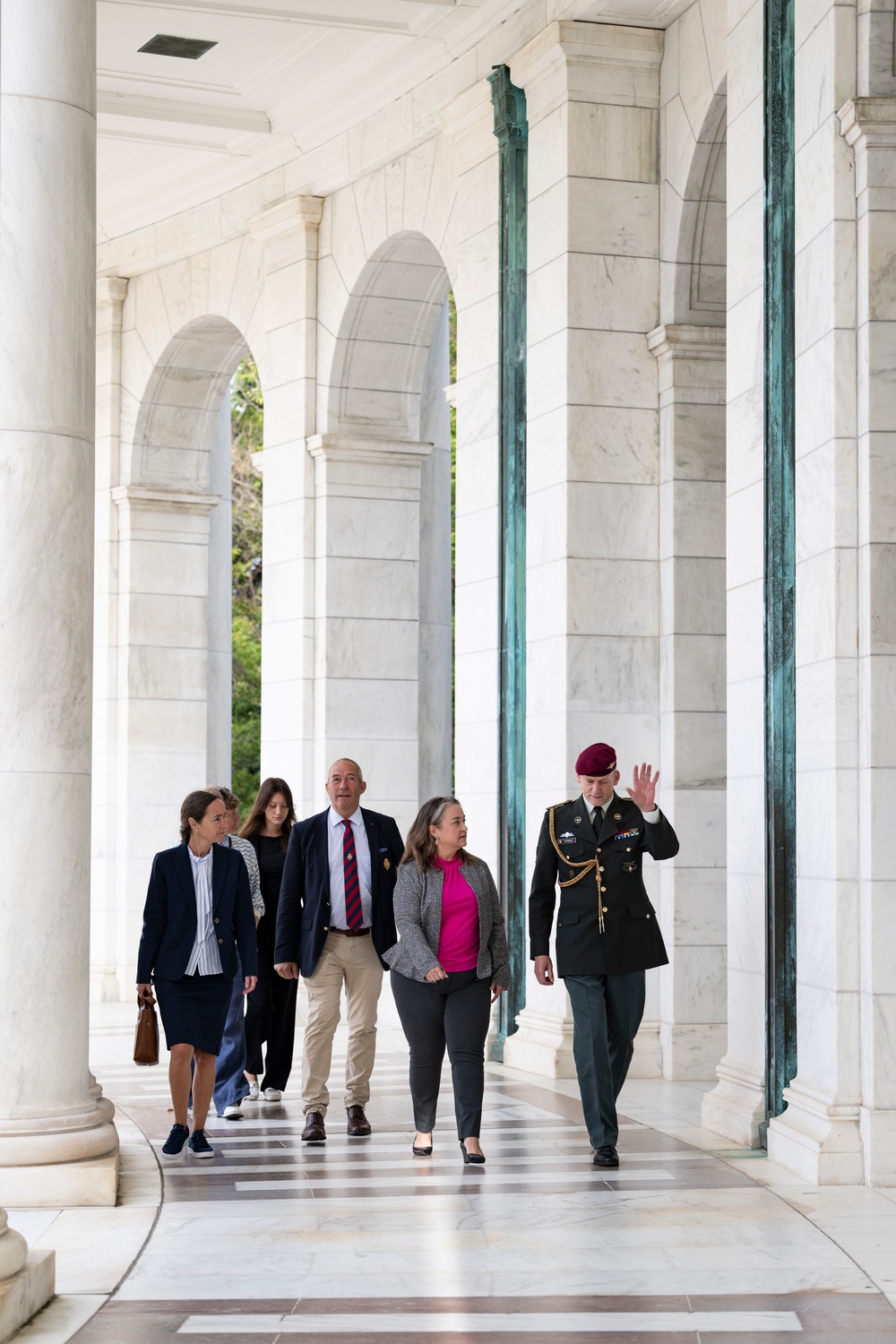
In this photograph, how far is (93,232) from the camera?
1078cm

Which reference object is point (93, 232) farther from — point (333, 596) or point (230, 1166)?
point (333, 596)

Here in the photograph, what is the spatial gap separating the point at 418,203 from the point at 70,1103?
471 inches

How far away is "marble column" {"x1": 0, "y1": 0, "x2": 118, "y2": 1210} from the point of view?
9.96 m

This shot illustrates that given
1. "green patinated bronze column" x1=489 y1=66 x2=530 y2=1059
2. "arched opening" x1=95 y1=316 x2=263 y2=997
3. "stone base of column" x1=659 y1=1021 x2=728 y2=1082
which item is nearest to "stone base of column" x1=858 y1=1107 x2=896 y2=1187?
"stone base of column" x1=659 y1=1021 x2=728 y2=1082

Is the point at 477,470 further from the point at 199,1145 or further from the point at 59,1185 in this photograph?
the point at 59,1185

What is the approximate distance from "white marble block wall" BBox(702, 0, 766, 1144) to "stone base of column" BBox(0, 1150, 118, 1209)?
14.2 feet

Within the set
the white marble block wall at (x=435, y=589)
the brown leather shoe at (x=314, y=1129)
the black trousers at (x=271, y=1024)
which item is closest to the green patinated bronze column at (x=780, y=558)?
the brown leather shoe at (x=314, y=1129)

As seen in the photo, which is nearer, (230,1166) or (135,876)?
(230,1166)

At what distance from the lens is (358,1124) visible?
12.7 m

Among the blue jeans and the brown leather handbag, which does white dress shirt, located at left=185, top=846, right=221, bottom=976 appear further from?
the blue jeans

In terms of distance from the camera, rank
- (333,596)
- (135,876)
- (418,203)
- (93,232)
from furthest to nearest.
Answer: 1. (135,876)
2. (333,596)
3. (418,203)
4. (93,232)

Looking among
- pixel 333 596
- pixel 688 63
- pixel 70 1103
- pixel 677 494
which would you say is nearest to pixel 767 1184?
pixel 70 1103

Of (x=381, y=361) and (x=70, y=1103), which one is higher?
(x=381, y=361)

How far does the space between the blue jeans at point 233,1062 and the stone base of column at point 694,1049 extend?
3.94 m
